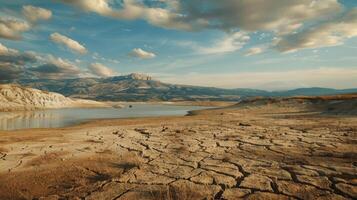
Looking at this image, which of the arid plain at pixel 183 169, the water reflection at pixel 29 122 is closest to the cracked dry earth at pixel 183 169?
the arid plain at pixel 183 169

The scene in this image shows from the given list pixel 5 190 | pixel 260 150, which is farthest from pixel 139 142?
pixel 5 190

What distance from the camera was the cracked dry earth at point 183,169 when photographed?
559 centimetres

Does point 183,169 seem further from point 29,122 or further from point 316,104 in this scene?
point 316,104

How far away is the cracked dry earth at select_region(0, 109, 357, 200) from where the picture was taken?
220 inches

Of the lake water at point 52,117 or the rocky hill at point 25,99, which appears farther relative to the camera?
the rocky hill at point 25,99

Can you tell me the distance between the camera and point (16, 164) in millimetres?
7973

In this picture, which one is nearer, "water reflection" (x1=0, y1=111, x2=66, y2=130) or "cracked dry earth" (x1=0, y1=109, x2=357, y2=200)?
"cracked dry earth" (x1=0, y1=109, x2=357, y2=200)

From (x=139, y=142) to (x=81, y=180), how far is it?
4.92 metres

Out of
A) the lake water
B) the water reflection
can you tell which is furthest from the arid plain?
the lake water

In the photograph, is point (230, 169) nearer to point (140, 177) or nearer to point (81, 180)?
point (140, 177)

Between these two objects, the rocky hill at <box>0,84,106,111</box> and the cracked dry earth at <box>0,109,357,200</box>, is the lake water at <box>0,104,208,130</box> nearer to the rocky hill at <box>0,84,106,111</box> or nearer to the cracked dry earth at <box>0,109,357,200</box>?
the rocky hill at <box>0,84,106,111</box>

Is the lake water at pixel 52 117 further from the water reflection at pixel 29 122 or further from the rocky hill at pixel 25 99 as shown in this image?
the rocky hill at pixel 25 99

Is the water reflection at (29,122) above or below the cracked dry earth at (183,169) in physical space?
below

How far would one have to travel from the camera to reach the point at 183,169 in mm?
7156
